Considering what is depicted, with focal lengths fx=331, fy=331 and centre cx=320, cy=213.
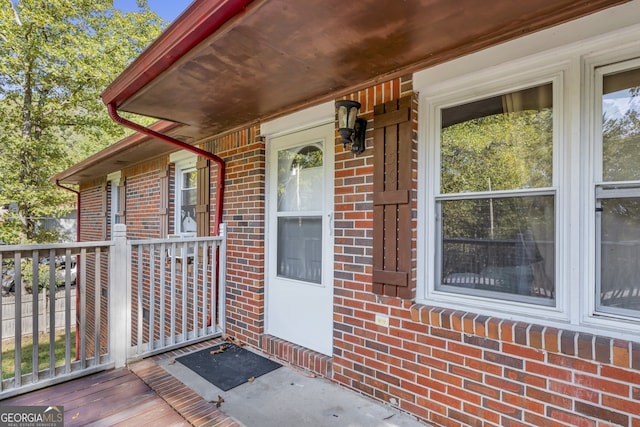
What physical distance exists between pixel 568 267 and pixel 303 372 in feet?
6.81

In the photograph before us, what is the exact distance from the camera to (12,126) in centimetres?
782

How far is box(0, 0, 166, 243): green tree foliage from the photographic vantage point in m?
7.16

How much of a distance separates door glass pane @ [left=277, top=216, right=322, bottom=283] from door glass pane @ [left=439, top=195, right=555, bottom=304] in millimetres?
1114

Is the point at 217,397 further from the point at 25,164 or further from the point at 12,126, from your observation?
the point at 12,126

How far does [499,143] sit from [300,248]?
184 cm

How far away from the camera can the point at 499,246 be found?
194 centimetres

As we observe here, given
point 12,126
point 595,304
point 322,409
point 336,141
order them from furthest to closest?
point 12,126
point 336,141
point 322,409
point 595,304

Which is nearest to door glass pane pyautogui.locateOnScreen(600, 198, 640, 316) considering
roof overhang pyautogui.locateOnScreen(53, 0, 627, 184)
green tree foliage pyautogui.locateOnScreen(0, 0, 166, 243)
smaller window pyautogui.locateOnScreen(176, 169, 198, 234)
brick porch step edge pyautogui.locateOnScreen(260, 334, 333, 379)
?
roof overhang pyautogui.locateOnScreen(53, 0, 627, 184)

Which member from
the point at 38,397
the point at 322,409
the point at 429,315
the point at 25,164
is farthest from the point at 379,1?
the point at 25,164

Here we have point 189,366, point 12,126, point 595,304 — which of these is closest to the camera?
point 595,304

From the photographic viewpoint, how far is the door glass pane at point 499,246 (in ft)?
5.94

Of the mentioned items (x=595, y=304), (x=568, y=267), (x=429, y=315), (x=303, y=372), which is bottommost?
(x=303, y=372)

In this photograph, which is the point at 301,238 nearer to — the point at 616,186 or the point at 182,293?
the point at 182,293

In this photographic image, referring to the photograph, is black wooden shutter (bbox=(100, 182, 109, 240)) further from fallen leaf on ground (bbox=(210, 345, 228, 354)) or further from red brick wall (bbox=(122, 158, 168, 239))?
fallen leaf on ground (bbox=(210, 345, 228, 354))
